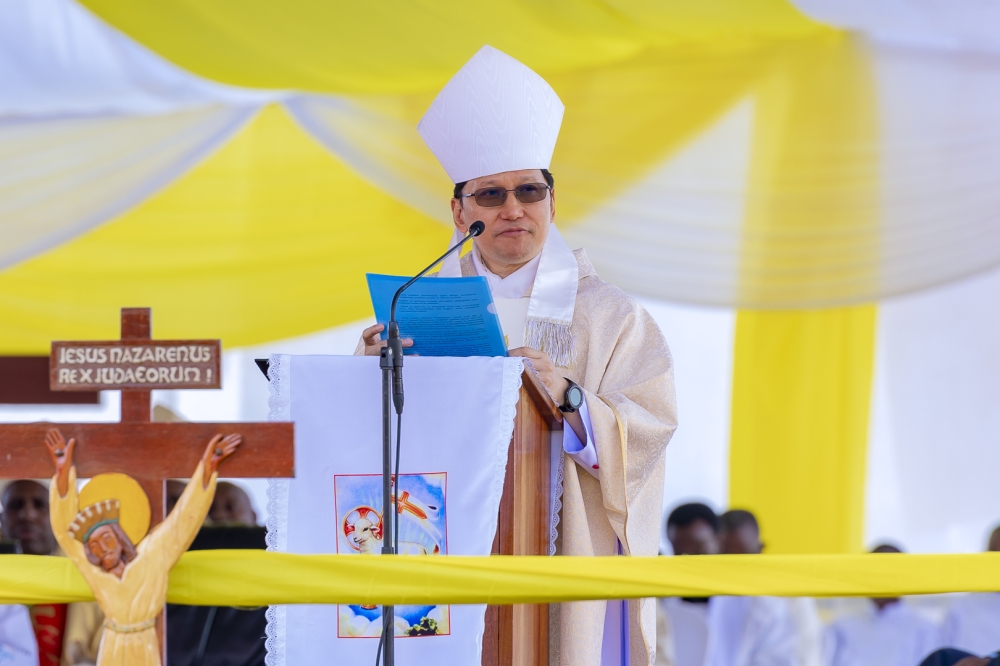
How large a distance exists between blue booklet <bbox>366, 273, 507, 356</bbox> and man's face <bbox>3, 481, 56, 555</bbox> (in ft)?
11.3

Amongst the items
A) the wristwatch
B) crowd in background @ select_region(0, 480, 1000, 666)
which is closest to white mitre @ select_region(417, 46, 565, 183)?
the wristwatch

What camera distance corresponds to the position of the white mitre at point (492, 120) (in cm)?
344

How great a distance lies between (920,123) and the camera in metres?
6.05

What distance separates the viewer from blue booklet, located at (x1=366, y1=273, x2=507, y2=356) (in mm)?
2643

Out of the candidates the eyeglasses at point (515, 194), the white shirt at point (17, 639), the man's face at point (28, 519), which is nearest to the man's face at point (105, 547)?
the eyeglasses at point (515, 194)

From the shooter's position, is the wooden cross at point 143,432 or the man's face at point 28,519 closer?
the wooden cross at point 143,432

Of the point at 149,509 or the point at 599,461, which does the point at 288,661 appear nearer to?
the point at 149,509

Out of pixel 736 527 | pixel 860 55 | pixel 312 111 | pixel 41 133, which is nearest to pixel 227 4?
pixel 312 111

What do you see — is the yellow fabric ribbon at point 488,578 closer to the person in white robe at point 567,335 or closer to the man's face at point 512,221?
the person in white robe at point 567,335

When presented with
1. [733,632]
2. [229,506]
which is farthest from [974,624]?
[229,506]

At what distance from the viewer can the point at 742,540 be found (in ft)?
20.1

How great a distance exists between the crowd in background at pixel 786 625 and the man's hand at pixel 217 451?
4120 millimetres

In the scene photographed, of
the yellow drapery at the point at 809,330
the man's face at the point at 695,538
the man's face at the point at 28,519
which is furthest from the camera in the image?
the man's face at the point at 695,538

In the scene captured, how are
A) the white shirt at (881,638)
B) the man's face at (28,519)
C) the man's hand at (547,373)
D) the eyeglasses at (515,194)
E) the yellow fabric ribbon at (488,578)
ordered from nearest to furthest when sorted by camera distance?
1. the yellow fabric ribbon at (488,578)
2. the man's hand at (547,373)
3. the eyeglasses at (515,194)
4. the man's face at (28,519)
5. the white shirt at (881,638)
